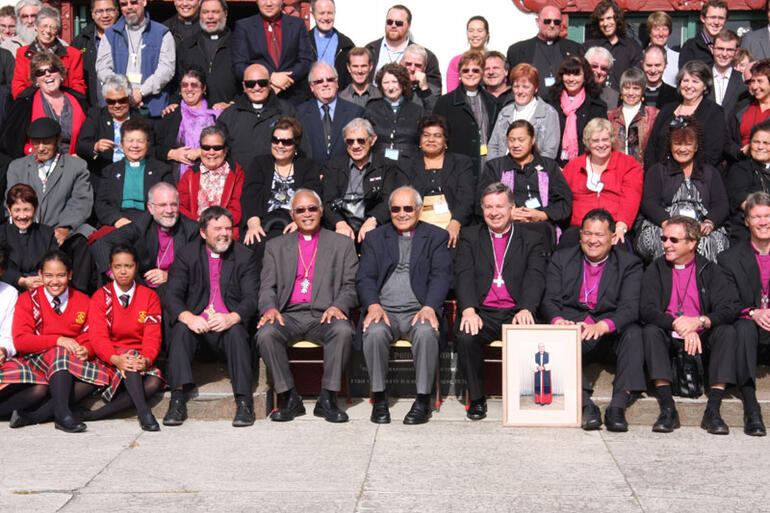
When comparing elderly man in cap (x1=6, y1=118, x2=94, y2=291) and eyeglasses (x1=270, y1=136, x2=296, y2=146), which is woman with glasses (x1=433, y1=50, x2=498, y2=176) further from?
elderly man in cap (x1=6, y1=118, x2=94, y2=291)

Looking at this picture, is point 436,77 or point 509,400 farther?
point 436,77

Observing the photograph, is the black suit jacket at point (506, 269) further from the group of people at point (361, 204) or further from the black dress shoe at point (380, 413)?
the black dress shoe at point (380, 413)

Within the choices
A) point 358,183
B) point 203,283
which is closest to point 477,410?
point 203,283

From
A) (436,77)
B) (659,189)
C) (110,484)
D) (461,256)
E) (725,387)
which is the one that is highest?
(436,77)

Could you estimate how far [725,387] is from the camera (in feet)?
22.1

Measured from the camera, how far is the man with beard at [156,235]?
25.2ft

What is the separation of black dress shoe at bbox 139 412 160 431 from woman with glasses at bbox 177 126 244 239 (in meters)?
2.04

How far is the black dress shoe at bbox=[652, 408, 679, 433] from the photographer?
6527 mm

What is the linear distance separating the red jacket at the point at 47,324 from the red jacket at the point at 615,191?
3.71m

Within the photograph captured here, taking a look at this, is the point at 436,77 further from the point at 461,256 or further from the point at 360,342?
the point at 360,342

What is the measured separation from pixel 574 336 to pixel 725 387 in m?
1.02

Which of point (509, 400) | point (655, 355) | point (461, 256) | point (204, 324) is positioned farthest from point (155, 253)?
point (655, 355)

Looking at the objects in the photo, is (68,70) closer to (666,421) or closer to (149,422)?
(149,422)

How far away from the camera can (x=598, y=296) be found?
23.2ft
